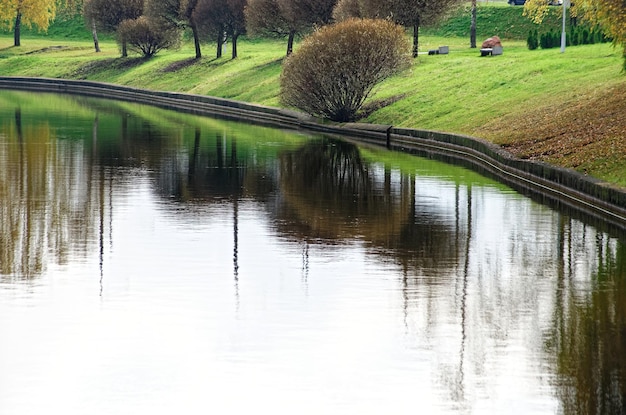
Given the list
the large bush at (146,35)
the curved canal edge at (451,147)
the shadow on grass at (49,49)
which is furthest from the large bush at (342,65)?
the shadow on grass at (49,49)

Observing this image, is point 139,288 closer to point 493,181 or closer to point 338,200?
point 338,200

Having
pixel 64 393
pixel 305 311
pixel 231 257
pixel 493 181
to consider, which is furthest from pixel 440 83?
pixel 64 393

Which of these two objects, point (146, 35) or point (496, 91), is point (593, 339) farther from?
point (146, 35)

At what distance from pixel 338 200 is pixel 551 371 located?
13.5 m

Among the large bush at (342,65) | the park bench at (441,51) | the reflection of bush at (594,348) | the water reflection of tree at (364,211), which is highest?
the park bench at (441,51)

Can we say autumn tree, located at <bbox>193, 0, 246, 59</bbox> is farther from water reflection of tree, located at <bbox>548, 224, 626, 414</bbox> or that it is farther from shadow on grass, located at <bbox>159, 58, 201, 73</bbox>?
water reflection of tree, located at <bbox>548, 224, 626, 414</bbox>

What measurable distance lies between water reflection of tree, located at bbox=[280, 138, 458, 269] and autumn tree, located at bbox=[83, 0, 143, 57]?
62879 millimetres

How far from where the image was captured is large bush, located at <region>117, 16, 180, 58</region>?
8788 centimetres

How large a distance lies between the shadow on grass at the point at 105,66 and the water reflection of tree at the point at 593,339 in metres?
73.4

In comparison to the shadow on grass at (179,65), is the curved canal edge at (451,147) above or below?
below

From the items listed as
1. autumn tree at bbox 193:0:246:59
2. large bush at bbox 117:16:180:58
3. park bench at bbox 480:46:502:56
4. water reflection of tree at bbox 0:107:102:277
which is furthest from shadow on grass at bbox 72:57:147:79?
water reflection of tree at bbox 0:107:102:277

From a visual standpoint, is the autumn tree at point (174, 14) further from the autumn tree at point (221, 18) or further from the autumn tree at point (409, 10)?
the autumn tree at point (409, 10)

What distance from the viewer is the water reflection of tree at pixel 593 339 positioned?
10.9 meters

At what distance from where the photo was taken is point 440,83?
51.0 meters
